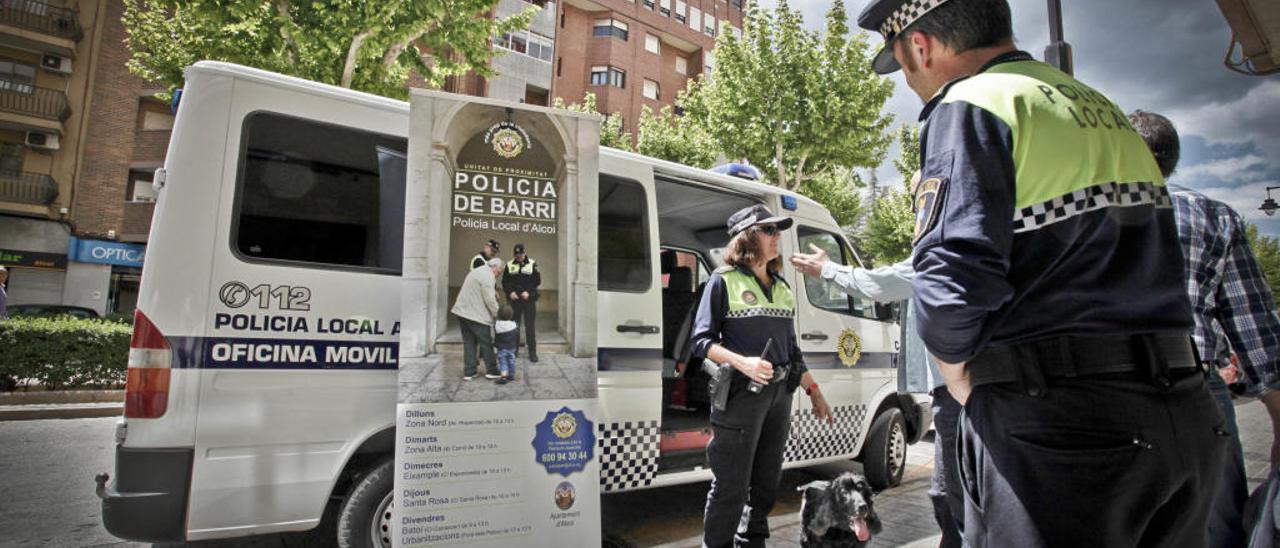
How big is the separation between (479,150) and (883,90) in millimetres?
12816

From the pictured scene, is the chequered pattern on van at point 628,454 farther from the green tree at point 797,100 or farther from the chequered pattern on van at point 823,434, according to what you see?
the green tree at point 797,100

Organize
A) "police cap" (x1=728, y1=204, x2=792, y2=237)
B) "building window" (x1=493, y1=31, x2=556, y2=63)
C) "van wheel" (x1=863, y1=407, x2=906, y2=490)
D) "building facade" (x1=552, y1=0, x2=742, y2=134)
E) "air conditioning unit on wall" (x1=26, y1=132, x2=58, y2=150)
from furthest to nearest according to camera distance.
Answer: "building facade" (x1=552, y1=0, x2=742, y2=134)
"building window" (x1=493, y1=31, x2=556, y2=63)
"air conditioning unit on wall" (x1=26, y1=132, x2=58, y2=150)
"van wheel" (x1=863, y1=407, x2=906, y2=490)
"police cap" (x1=728, y1=204, x2=792, y2=237)

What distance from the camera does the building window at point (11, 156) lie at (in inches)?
741

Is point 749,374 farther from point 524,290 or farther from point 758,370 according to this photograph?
point 524,290

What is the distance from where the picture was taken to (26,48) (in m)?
18.9

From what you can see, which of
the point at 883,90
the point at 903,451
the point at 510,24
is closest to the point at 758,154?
the point at 883,90

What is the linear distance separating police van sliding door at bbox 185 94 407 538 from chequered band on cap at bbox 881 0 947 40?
227 centimetres

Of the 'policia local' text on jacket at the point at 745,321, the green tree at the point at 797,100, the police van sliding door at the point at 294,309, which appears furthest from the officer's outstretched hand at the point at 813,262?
the green tree at the point at 797,100

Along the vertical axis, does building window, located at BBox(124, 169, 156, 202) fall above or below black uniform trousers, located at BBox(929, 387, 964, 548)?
above

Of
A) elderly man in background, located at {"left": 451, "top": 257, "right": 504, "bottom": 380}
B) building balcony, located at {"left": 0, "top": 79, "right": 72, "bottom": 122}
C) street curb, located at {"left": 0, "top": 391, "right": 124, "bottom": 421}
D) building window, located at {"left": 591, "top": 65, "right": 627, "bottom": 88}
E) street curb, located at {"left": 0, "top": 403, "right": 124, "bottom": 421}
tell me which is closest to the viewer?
elderly man in background, located at {"left": 451, "top": 257, "right": 504, "bottom": 380}

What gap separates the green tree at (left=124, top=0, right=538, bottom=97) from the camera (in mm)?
8039

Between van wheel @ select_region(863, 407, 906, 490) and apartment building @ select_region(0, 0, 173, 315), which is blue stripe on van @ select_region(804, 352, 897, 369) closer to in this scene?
van wheel @ select_region(863, 407, 906, 490)

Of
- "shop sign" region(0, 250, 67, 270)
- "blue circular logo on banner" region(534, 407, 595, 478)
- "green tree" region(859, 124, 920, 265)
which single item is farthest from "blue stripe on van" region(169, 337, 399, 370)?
"shop sign" region(0, 250, 67, 270)

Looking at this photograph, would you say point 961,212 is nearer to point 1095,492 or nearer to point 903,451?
point 1095,492
